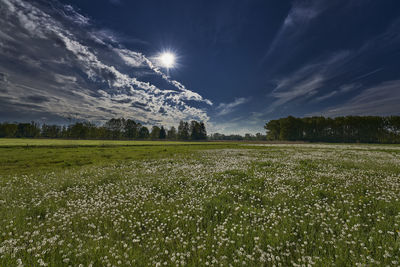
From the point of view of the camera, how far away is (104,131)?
4906 inches

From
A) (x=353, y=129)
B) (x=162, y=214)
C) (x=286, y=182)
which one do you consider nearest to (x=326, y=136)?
(x=353, y=129)

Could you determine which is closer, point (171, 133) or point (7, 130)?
point (7, 130)

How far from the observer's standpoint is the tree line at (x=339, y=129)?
84500 mm

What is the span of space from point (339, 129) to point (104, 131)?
172m

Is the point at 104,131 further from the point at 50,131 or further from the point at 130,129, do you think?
the point at 50,131

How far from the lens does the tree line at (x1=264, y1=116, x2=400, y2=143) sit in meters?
84.5

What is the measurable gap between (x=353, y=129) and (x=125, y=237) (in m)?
129

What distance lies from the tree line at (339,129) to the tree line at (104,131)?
211 feet

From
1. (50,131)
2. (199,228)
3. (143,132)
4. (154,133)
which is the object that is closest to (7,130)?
(50,131)

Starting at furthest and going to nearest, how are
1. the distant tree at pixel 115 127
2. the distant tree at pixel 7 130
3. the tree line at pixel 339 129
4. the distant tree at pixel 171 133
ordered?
the distant tree at pixel 171 133 → the distant tree at pixel 115 127 → the distant tree at pixel 7 130 → the tree line at pixel 339 129

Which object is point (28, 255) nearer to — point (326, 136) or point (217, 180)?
point (217, 180)

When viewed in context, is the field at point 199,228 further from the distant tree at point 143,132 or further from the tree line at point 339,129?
the distant tree at point 143,132

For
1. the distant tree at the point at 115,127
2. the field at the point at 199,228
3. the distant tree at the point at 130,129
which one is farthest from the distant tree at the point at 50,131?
the field at the point at 199,228

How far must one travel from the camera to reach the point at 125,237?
12.2 feet
